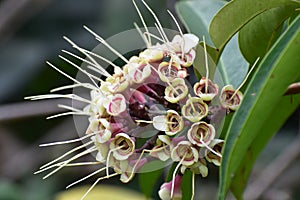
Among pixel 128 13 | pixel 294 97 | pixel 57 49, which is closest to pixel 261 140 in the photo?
pixel 294 97

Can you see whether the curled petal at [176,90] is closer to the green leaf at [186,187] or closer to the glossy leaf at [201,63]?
the glossy leaf at [201,63]

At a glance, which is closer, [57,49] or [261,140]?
[261,140]

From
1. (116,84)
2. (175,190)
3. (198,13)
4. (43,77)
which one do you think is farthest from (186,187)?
(43,77)

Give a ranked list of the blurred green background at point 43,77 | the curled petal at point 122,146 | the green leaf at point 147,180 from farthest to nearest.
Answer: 1. the blurred green background at point 43,77
2. the green leaf at point 147,180
3. the curled petal at point 122,146

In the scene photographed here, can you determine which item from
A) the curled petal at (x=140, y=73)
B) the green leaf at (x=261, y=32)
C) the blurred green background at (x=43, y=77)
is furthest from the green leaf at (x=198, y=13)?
the blurred green background at (x=43, y=77)

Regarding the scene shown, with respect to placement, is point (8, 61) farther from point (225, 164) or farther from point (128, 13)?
point (225, 164)

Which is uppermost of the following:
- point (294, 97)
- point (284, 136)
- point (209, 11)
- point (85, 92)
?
point (209, 11)
